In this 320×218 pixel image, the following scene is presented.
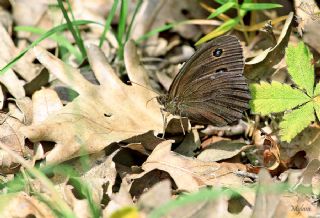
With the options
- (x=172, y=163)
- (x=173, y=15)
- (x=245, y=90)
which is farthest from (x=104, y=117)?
(x=173, y=15)

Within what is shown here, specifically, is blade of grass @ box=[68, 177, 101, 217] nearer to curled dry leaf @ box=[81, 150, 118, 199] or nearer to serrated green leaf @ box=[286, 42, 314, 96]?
curled dry leaf @ box=[81, 150, 118, 199]

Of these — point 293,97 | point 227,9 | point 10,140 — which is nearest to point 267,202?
point 293,97

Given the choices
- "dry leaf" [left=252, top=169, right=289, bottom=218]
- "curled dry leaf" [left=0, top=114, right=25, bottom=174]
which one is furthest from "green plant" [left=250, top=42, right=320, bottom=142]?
"curled dry leaf" [left=0, top=114, right=25, bottom=174]

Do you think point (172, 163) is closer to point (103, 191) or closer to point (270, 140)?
point (103, 191)

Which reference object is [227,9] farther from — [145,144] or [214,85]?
[145,144]

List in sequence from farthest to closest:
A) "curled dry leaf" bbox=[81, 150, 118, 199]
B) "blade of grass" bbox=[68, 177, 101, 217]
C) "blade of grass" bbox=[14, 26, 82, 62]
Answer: "blade of grass" bbox=[14, 26, 82, 62] < "curled dry leaf" bbox=[81, 150, 118, 199] < "blade of grass" bbox=[68, 177, 101, 217]

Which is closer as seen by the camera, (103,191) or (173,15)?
(103,191)

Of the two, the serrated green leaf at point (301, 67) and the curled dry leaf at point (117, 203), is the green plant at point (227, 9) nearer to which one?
the serrated green leaf at point (301, 67)
